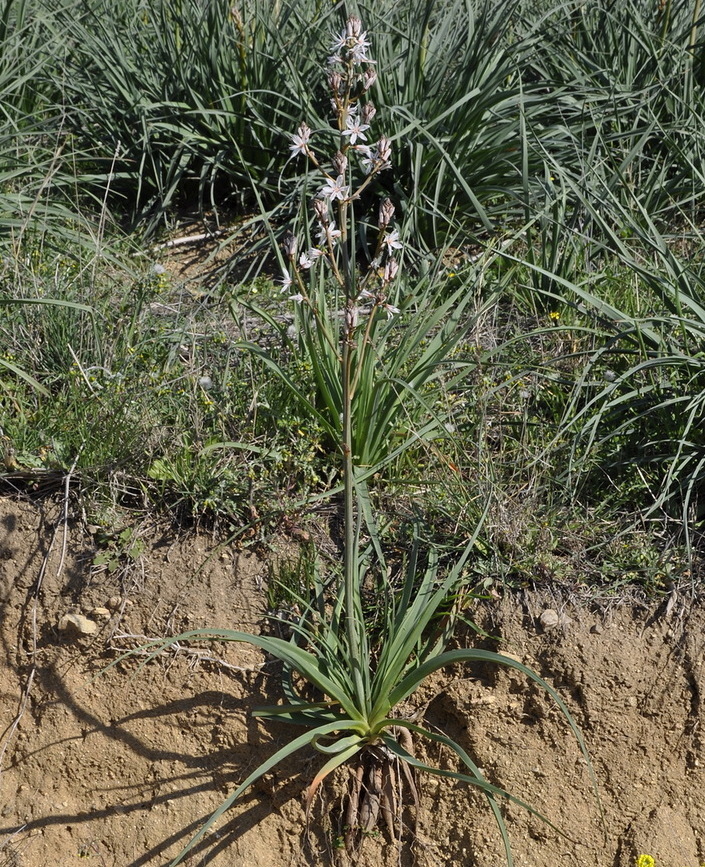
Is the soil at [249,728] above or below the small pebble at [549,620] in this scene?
below

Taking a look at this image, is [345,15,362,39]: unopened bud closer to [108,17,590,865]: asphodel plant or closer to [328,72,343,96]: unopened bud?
[328,72,343,96]: unopened bud

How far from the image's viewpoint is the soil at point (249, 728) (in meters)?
3.02

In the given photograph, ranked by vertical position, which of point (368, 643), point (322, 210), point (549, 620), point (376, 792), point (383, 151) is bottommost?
point (376, 792)

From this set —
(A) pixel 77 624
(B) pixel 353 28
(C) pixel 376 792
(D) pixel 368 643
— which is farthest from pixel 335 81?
(C) pixel 376 792

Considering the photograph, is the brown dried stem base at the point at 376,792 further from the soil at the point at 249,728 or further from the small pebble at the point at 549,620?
the small pebble at the point at 549,620

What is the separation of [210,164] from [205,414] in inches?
68.8

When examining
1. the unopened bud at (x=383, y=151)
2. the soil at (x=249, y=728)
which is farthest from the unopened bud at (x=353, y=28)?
the soil at (x=249, y=728)

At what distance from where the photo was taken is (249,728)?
10.1ft

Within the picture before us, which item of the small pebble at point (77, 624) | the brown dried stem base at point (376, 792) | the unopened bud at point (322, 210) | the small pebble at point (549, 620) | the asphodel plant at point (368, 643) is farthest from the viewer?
the small pebble at point (77, 624)

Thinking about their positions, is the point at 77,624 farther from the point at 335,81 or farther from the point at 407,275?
Answer: the point at 335,81

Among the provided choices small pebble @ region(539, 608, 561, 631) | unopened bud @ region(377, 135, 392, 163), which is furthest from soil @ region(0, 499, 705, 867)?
unopened bud @ region(377, 135, 392, 163)

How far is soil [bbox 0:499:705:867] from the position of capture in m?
3.02

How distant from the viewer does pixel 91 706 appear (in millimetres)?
3189

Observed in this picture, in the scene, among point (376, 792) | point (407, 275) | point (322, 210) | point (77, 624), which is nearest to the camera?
point (322, 210)
